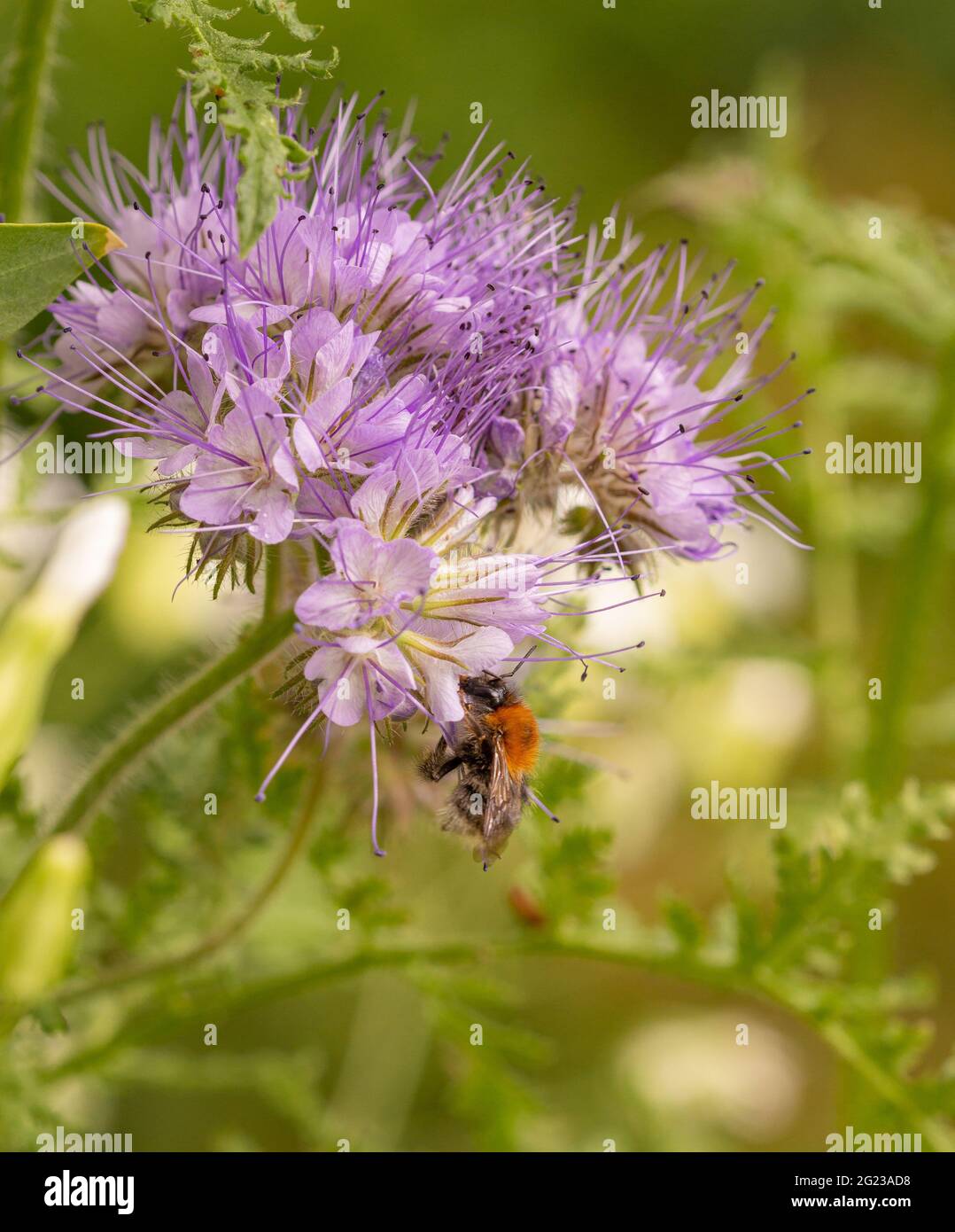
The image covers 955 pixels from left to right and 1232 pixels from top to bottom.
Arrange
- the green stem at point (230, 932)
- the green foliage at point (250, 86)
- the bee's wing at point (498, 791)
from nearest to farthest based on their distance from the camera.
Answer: the green foliage at point (250, 86)
the bee's wing at point (498, 791)
the green stem at point (230, 932)

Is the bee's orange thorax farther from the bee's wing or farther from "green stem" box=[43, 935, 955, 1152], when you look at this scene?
"green stem" box=[43, 935, 955, 1152]

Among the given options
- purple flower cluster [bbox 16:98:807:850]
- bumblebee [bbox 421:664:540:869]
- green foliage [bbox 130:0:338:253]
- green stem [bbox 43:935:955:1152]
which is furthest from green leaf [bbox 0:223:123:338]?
green stem [bbox 43:935:955:1152]

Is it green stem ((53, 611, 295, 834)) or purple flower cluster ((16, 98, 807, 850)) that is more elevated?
purple flower cluster ((16, 98, 807, 850))

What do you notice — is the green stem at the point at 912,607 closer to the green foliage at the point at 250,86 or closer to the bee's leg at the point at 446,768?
the bee's leg at the point at 446,768

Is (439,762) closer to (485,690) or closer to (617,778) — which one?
(485,690)

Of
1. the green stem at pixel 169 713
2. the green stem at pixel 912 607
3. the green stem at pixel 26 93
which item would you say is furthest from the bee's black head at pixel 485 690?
the green stem at pixel 912 607

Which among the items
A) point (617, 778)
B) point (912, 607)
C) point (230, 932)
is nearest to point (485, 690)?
point (230, 932)
